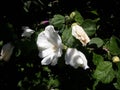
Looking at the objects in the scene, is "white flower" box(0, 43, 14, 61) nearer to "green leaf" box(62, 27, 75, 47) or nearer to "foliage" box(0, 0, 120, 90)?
"foliage" box(0, 0, 120, 90)

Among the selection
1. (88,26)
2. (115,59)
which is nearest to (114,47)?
(115,59)

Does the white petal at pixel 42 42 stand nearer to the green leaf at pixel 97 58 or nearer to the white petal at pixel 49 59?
the white petal at pixel 49 59

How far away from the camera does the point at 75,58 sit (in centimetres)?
190

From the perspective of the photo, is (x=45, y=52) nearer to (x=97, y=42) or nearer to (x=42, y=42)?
(x=42, y=42)

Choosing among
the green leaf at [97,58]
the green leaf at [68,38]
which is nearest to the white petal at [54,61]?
the green leaf at [68,38]

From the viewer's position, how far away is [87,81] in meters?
2.15

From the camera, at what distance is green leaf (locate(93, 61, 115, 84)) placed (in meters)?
1.95

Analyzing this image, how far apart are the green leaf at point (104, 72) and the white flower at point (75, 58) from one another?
10 cm

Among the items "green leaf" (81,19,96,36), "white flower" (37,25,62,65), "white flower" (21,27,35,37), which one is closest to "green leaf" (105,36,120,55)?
"green leaf" (81,19,96,36)

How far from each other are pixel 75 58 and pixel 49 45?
31 cm

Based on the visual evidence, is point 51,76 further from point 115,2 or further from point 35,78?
point 115,2

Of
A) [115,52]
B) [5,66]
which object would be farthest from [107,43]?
[5,66]

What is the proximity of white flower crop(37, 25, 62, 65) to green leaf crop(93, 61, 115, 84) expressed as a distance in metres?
0.24

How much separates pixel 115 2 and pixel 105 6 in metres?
0.14
